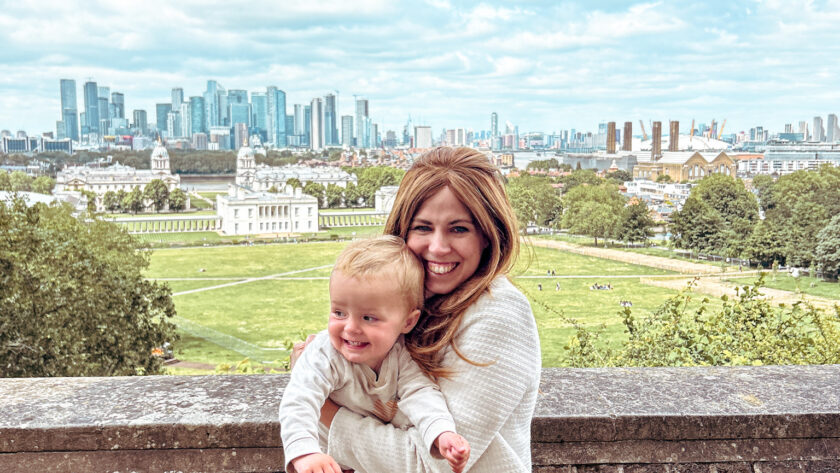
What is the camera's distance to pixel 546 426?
1.20 metres

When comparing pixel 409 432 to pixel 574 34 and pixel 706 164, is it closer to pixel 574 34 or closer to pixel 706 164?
pixel 706 164

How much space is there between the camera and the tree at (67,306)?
185 inches

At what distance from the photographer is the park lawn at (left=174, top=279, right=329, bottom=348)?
19.4 meters

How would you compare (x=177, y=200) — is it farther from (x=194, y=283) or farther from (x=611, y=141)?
(x=611, y=141)

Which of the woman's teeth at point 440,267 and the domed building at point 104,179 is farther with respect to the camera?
the domed building at point 104,179

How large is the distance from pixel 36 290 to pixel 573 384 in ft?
15.1

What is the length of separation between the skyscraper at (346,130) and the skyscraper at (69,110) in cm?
2808

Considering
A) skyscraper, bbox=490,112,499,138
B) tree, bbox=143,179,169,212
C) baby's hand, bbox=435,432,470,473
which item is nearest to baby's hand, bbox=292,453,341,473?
baby's hand, bbox=435,432,470,473

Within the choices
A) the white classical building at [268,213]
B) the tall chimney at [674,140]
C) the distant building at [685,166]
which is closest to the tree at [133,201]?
the white classical building at [268,213]

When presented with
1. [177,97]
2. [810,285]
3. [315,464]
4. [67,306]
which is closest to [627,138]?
[810,285]

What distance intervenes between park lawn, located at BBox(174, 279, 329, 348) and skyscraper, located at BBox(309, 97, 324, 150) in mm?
62450

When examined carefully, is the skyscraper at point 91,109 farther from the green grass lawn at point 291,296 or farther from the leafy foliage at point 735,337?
the leafy foliage at point 735,337

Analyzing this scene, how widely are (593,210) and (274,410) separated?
27.3m

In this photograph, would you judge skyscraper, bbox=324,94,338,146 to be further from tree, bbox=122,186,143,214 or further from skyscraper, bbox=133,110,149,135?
tree, bbox=122,186,143,214
